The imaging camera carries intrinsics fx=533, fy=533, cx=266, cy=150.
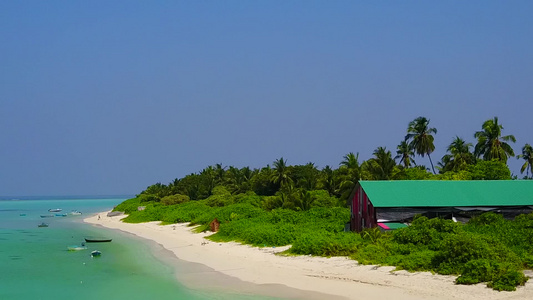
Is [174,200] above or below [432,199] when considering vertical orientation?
above

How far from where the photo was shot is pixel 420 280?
20328 millimetres

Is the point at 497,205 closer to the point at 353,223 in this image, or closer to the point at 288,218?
the point at 353,223

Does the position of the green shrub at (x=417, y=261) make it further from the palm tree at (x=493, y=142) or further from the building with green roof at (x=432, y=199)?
the palm tree at (x=493, y=142)

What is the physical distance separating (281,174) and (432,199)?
4424cm

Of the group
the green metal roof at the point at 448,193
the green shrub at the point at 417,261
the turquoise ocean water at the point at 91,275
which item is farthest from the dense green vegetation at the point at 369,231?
the turquoise ocean water at the point at 91,275

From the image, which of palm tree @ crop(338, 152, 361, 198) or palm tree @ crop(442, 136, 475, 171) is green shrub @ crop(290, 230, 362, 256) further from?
palm tree @ crop(442, 136, 475, 171)

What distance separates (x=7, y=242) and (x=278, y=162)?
39.3 m

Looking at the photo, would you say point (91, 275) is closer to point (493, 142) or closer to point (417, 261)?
point (417, 261)

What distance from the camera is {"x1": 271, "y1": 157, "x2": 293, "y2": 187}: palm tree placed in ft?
255

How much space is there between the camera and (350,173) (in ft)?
198

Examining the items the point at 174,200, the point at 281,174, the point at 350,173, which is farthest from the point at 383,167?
the point at 174,200

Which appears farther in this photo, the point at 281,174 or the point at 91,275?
the point at 281,174

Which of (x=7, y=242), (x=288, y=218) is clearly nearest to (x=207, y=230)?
(x=288, y=218)

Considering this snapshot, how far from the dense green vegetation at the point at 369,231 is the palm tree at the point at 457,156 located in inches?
5.2
